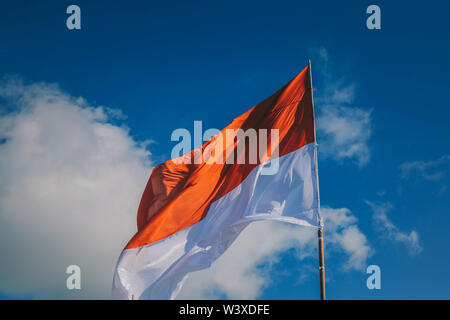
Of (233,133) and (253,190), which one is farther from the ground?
(233,133)

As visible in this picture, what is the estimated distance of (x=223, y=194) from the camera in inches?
902

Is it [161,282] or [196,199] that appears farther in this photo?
[196,199]

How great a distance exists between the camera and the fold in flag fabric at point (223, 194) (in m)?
21.0

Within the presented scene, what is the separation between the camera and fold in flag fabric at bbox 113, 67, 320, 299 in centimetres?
2105

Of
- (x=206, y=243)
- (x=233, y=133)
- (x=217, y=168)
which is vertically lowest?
(x=206, y=243)

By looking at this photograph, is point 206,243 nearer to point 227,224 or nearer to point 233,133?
point 227,224
